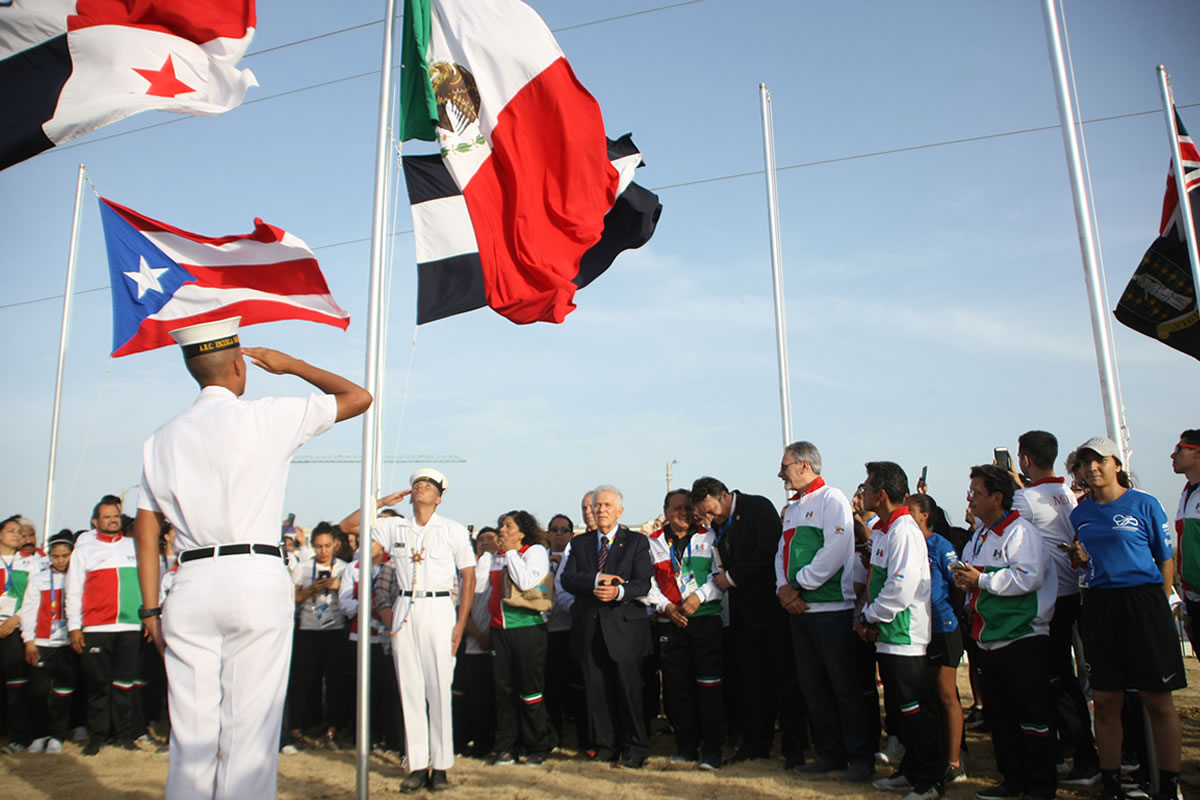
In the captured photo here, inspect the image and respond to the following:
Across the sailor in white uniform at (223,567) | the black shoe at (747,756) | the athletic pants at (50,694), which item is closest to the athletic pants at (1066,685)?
the black shoe at (747,756)

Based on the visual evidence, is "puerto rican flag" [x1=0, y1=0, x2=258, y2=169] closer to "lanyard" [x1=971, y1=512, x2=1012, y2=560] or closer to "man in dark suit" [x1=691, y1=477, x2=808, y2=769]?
"man in dark suit" [x1=691, y1=477, x2=808, y2=769]

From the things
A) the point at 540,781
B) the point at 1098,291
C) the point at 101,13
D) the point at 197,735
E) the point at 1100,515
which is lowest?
the point at 540,781

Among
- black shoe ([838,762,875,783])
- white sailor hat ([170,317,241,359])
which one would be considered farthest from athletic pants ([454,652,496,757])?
white sailor hat ([170,317,241,359])

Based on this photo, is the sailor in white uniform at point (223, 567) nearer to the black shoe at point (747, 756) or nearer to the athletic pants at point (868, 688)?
the athletic pants at point (868, 688)

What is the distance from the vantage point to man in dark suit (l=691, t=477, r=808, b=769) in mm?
7148

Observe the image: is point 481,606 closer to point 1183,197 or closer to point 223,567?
point 223,567

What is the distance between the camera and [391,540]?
6.99 meters

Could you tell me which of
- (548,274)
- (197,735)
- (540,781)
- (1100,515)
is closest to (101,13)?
(548,274)

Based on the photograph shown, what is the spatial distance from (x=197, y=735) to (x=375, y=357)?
9.17ft

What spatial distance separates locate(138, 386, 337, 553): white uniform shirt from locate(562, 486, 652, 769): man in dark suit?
12.8ft

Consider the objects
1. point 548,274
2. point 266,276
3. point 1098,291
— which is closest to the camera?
point 548,274

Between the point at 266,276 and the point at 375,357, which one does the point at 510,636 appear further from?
the point at 266,276

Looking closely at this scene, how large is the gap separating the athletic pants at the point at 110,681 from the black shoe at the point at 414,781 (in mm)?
3514

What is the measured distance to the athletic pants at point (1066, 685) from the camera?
6012 mm
